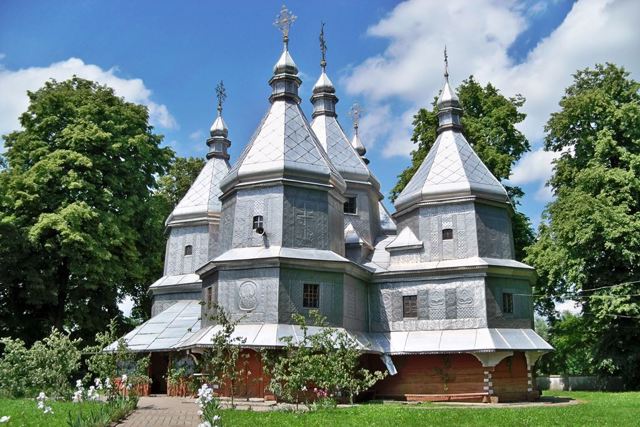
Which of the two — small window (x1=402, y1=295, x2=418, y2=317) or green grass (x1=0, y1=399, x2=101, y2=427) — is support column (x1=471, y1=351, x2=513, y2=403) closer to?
small window (x1=402, y1=295, x2=418, y2=317)

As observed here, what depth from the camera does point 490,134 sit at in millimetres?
33719

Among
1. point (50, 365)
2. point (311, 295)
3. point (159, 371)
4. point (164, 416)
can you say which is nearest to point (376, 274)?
point (311, 295)

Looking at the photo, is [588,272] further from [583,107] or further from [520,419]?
[520,419]

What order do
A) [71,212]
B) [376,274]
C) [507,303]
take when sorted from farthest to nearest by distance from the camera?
1. [71,212]
2. [376,274]
3. [507,303]

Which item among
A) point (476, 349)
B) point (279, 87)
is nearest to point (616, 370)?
point (476, 349)

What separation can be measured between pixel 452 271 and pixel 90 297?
56.3ft

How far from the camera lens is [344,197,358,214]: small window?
29516mm

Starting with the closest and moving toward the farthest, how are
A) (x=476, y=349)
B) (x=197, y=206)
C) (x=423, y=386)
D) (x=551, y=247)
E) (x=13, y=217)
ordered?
1. (x=476, y=349)
2. (x=423, y=386)
3. (x=13, y=217)
4. (x=551, y=247)
5. (x=197, y=206)

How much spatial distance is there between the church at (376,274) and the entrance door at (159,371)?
0.06 meters

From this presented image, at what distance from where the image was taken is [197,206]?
31609 mm

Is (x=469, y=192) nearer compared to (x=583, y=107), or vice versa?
(x=469, y=192)

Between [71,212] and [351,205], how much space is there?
12.5 m

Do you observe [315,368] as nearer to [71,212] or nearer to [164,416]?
[164,416]

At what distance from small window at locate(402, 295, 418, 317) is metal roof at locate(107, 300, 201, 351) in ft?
26.7
